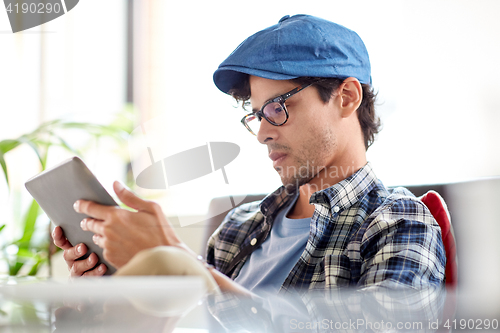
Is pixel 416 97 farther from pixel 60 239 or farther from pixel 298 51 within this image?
pixel 60 239

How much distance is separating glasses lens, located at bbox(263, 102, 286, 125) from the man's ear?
13 centimetres

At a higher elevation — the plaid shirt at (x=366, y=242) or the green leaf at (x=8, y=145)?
the green leaf at (x=8, y=145)

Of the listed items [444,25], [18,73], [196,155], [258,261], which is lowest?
[258,261]

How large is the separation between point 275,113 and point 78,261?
1.34ft

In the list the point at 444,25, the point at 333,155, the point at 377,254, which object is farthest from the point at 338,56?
the point at 444,25

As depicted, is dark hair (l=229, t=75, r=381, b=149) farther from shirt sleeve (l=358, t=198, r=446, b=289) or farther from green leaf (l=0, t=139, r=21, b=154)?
green leaf (l=0, t=139, r=21, b=154)

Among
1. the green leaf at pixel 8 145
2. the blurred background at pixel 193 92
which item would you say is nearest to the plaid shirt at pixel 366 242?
the blurred background at pixel 193 92

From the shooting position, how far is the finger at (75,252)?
0.53m

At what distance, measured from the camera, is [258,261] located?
2.33 feet

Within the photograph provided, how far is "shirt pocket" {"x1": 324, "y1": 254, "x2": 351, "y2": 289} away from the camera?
0.55 meters

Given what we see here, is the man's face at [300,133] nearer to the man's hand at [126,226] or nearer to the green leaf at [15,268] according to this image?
the man's hand at [126,226]

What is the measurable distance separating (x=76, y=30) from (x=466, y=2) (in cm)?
159

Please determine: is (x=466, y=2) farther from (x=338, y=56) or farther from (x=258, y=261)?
(x=258, y=261)

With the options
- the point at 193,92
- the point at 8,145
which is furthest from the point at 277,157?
the point at 193,92
